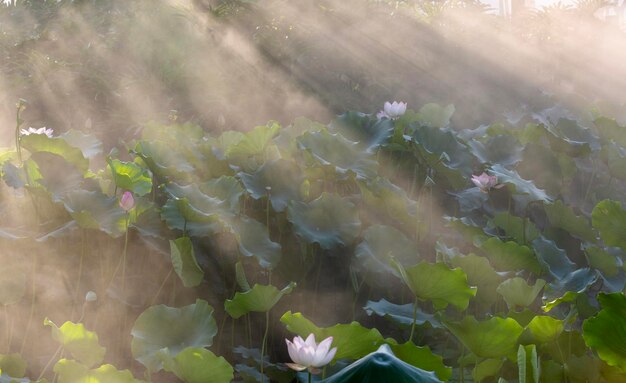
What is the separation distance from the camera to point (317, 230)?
207 cm

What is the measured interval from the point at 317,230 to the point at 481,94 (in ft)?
10.1

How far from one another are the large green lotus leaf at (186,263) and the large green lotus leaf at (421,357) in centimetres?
52

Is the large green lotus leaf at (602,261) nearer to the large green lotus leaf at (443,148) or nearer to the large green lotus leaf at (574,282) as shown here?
the large green lotus leaf at (574,282)

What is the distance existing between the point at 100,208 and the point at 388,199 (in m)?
0.74

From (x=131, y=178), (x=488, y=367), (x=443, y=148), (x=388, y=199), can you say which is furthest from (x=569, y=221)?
(x=131, y=178)

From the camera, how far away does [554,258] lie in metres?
2.25

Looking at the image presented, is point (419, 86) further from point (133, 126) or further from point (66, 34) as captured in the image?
point (66, 34)

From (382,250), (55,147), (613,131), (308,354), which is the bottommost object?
(613,131)

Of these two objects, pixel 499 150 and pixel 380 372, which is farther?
pixel 499 150

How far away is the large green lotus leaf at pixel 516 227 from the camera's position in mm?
2391

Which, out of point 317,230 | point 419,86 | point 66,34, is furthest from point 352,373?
point 66,34

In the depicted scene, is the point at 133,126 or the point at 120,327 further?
the point at 133,126

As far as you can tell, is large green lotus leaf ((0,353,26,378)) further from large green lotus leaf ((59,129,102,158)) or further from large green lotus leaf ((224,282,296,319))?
large green lotus leaf ((59,129,102,158))

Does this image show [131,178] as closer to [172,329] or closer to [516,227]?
[172,329]
